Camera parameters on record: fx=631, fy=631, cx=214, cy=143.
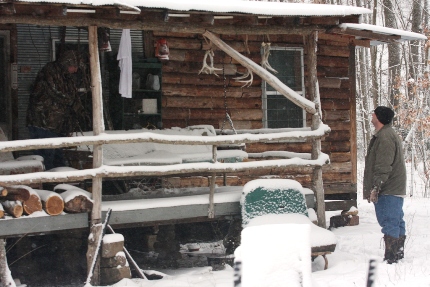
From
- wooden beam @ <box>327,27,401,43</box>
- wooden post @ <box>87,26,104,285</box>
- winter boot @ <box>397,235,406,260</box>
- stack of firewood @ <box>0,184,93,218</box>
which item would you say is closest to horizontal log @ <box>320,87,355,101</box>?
wooden beam @ <box>327,27,401,43</box>

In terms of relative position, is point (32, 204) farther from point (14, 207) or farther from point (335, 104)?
point (335, 104)

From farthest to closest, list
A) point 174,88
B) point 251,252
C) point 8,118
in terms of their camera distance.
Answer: point 174,88
point 8,118
point 251,252

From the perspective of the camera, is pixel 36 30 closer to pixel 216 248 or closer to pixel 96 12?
pixel 96 12

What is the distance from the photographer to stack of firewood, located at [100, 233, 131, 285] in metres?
8.06

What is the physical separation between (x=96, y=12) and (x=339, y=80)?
6.47 metres

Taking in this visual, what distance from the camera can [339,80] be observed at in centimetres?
1309

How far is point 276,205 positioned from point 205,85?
369 cm

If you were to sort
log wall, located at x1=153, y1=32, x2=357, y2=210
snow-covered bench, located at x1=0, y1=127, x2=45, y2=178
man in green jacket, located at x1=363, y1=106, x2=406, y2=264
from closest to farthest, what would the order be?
snow-covered bench, located at x1=0, y1=127, x2=45, y2=178 → man in green jacket, located at x1=363, y1=106, x2=406, y2=264 → log wall, located at x1=153, y1=32, x2=357, y2=210

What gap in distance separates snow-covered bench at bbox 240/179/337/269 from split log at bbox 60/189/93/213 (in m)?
2.23

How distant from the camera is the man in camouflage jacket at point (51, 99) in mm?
9875

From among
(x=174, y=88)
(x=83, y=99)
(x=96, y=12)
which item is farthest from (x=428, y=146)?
(x=96, y=12)

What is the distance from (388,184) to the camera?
8.51 meters

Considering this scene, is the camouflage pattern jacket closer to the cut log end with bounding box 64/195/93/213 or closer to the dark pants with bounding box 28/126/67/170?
the dark pants with bounding box 28/126/67/170

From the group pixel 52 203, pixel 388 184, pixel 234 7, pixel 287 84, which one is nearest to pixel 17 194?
pixel 52 203
